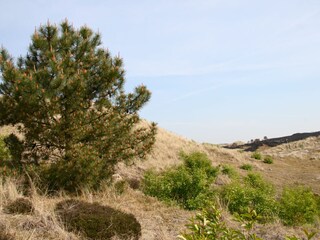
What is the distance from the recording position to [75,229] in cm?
597

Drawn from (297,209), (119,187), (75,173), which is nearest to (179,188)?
(119,187)

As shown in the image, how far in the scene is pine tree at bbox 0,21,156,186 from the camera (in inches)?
298

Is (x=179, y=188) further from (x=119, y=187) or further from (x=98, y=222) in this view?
(x=98, y=222)

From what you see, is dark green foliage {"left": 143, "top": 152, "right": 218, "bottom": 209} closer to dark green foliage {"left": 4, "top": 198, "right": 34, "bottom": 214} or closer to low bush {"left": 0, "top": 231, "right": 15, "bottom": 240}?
dark green foliage {"left": 4, "top": 198, "right": 34, "bottom": 214}

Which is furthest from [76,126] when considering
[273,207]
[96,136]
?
[273,207]

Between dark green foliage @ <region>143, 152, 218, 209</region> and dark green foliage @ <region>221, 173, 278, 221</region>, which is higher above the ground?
dark green foliage @ <region>143, 152, 218, 209</region>

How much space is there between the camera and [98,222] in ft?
20.2

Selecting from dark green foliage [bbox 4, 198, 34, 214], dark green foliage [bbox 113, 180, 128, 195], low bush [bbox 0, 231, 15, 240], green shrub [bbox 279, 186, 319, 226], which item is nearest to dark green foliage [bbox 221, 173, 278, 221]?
green shrub [bbox 279, 186, 319, 226]

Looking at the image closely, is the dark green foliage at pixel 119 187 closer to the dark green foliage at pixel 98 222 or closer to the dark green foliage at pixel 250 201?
the dark green foliage at pixel 98 222

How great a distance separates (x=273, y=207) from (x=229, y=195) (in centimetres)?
141

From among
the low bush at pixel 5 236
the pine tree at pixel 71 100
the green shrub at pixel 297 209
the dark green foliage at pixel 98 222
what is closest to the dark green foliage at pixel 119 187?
the pine tree at pixel 71 100

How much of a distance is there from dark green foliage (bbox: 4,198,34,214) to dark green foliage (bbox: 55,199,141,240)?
0.57m

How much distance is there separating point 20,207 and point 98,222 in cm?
179

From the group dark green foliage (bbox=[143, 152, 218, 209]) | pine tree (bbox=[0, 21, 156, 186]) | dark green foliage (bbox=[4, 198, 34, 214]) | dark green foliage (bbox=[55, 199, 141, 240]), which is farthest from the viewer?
dark green foliage (bbox=[143, 152, 218, 209])
